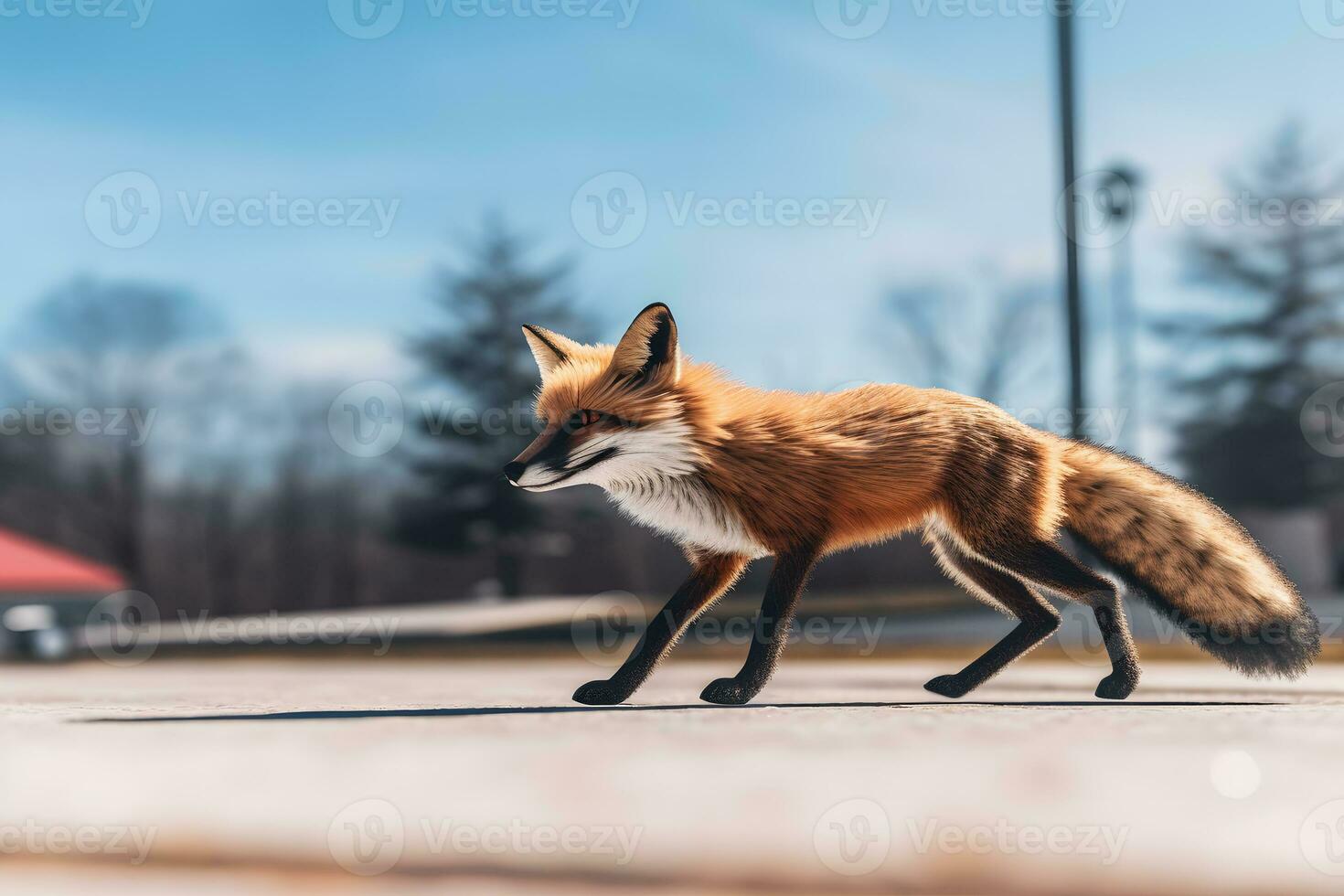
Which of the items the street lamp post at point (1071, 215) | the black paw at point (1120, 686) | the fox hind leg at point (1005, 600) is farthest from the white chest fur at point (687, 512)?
the street lamp post at point (1071, 215)

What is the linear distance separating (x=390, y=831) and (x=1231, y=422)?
29.4 m

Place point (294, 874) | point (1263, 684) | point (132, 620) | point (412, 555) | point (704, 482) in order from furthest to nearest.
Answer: point (412, 555), point (132, 620), point (1263, 684), point (704, 482), point (294, 874)

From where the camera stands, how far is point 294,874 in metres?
2.76

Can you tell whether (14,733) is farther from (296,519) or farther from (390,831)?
(296,519)

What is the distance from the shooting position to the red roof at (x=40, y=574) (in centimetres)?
1745

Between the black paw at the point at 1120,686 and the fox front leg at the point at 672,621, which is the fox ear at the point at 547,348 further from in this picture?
the black paw at the point at 1120,686

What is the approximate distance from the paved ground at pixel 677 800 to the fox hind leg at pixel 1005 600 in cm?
25

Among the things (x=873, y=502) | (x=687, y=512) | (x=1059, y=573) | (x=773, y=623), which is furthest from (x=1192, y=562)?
(x=687, y=512)

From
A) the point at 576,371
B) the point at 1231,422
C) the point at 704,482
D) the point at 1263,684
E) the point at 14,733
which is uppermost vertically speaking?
the point at 576,371

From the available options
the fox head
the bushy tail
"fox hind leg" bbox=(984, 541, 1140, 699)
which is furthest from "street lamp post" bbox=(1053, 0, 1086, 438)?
the fox head

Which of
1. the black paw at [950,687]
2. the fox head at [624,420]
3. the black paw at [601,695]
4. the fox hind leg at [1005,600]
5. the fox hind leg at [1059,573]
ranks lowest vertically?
the black paw at [950,687]

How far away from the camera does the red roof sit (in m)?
17.5

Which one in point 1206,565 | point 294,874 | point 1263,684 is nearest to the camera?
point 294,874

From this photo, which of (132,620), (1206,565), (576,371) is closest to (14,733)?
(576,371)
